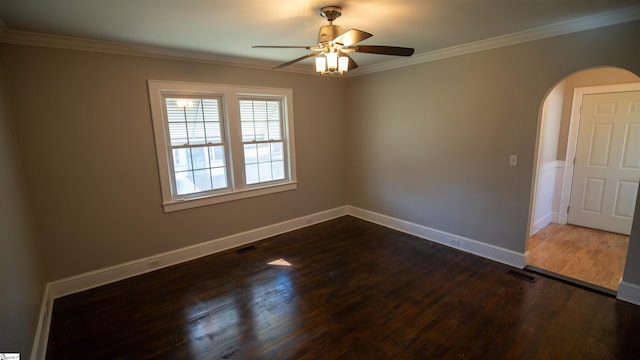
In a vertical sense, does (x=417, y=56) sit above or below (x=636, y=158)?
above

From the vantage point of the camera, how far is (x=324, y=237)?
179 inches

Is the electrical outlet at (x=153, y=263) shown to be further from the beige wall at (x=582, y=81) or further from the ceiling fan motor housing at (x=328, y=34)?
the beige wall at (x=582, y=81)

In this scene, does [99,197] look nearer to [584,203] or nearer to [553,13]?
[553,13]

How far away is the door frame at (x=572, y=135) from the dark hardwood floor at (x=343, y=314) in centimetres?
233

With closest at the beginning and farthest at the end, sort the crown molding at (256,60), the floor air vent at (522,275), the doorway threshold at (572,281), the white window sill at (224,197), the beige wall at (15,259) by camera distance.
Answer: the beige wall at (15,259) → the crown molding at (256,60) → the doorway threshold at (572,281) → the floor air vent at (522,275) → the white window sill at (224,197)

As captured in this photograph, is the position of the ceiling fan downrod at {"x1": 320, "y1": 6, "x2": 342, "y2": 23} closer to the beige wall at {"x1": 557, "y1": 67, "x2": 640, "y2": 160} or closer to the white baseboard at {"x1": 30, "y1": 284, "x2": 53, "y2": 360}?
the white baseboard at {"x1": 30, "y1": 284, "x2": 53, "y2": 360}

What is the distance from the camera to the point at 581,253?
3.81 metres

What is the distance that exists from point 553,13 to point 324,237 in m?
3.60

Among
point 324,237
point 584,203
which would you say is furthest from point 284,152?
→ point 584,203

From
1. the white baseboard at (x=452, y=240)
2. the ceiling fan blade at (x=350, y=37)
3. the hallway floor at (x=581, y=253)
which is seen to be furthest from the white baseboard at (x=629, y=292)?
the ceiling fan blade at (x=350, y=37)

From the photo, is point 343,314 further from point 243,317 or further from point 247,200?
point 247,200

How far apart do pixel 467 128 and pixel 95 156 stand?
14.0 feet

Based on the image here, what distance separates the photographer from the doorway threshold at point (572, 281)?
9.56 feet

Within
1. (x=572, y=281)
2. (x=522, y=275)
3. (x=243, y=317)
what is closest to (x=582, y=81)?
(x=572, y=281)
